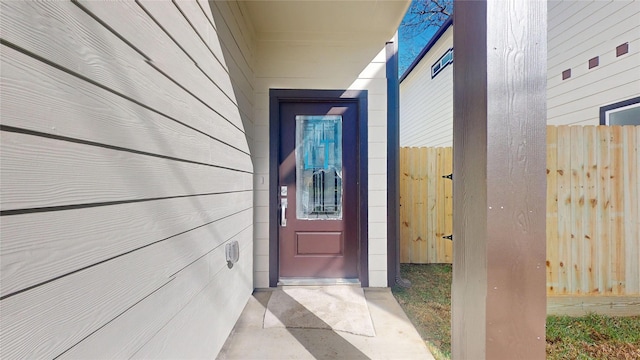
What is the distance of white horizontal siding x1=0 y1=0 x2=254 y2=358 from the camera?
59cm

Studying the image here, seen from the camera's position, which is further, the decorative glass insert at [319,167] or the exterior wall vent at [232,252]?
the decorative glass insert at [319,167]

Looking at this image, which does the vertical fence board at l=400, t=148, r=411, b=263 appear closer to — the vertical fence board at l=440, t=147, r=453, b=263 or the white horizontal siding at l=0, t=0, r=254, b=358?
the vertical fence board at l=440, t=147, r=453, b=263

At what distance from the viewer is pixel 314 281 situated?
281 cm

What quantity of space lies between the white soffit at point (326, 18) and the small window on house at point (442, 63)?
3.53 metres

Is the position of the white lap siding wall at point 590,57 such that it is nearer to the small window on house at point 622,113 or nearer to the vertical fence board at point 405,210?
the small window on house at point 622,113

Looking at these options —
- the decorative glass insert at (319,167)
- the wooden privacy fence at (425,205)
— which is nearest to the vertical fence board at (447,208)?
the wooden privacy fence at (425,205)

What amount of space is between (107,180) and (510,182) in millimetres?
1252

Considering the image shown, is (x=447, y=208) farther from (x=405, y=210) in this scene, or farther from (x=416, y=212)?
(x=405, y=210)

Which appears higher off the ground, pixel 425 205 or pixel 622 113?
pixel 622 113

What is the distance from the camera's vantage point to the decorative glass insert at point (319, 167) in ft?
9.54

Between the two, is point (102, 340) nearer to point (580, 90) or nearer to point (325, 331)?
point (325, 331)

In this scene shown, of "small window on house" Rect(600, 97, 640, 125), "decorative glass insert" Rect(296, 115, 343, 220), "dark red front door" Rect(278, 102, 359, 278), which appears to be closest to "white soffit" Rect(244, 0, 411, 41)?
"dark red front door" Rect(278, 102, 359, 278)

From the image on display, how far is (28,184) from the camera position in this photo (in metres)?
0.61

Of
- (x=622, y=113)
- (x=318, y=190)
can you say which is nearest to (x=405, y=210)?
(x=318, y=190)
